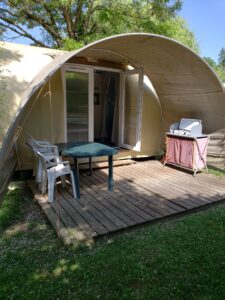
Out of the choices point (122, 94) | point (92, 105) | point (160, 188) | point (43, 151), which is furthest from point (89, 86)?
point (160, 188)

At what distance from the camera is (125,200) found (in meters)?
3.69

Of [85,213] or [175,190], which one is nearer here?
[85,213]

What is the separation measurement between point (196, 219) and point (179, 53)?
2.80 metres

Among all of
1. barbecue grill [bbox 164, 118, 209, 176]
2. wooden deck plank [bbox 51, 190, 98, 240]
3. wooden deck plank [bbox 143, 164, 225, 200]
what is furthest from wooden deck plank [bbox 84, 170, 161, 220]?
barbecue grill [bbox 164, 118, 209, 176]

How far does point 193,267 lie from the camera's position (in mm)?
2236

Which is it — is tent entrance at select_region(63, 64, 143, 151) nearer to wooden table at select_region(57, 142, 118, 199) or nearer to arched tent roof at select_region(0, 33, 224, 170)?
arched tent roof at select_region(0, 33, 224, 170)

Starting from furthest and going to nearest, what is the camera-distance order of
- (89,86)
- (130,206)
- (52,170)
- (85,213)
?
(89,86), (52,170), (130,206), (85,213)

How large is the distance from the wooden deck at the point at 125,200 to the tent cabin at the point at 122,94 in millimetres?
735

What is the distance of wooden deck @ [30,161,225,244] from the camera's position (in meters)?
2.94

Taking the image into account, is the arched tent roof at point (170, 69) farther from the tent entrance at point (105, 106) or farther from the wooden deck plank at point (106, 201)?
the wooden deck plank at point (106, 201)

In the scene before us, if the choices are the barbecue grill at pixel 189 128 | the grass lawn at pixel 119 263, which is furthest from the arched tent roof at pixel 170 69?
the grass lawn at pixel 119 263

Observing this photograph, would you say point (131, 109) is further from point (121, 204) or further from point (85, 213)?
point (85, 213)

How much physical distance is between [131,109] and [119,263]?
409 centimetres

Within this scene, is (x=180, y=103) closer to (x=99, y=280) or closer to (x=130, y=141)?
(x=130, y=141)
